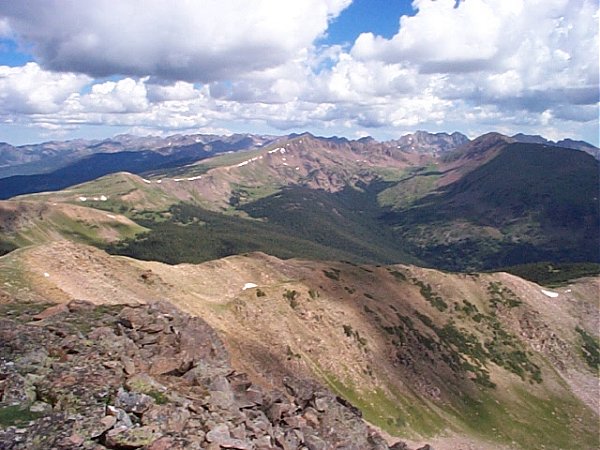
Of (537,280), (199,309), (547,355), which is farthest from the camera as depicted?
(537,280)

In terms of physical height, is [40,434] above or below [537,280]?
above

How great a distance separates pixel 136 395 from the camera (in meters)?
21.7

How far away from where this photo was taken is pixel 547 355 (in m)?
110

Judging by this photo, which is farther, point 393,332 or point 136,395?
point 393,332

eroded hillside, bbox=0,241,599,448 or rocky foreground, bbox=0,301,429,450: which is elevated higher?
rocky foreground, bbox=0,301,429,450

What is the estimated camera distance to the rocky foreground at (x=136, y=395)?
19.5 meters

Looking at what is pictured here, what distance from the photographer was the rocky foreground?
63.8 ft

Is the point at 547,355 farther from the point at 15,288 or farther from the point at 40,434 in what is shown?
the point at 40,434

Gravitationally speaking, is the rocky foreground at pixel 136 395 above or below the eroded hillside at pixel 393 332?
above

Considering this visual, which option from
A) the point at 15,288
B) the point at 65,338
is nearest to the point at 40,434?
the point at 65,338

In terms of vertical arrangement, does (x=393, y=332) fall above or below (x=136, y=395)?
below

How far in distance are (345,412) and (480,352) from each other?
256 feet

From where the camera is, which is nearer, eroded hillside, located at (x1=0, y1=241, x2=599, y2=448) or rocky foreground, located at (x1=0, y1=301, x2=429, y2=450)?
rocky foreground, located at (x1=0, y1=301, x2=429, y2=450)

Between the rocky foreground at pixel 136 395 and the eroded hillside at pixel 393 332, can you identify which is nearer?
the rocky foreground at pixel 136 395
